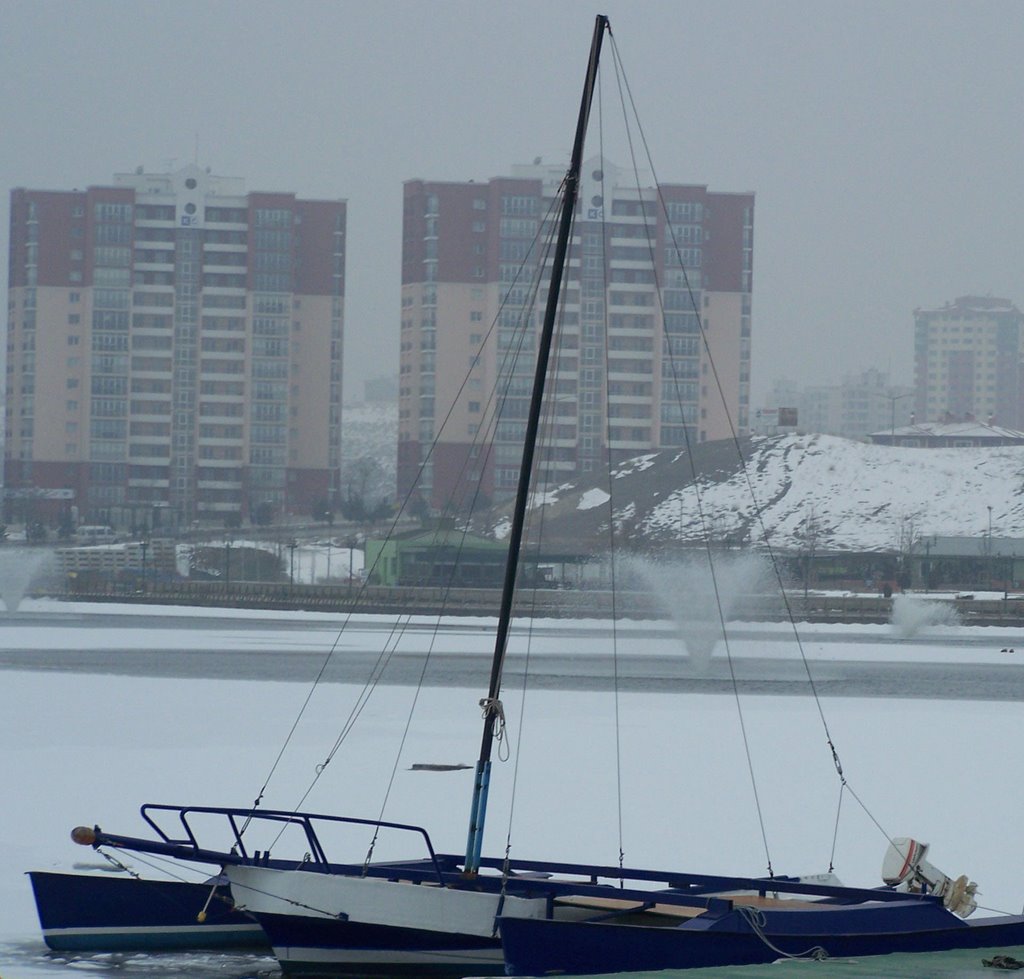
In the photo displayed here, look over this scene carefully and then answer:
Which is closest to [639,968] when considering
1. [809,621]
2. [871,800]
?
[871,800]

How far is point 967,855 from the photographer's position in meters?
21.0

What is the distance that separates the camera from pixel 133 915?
17.3 m

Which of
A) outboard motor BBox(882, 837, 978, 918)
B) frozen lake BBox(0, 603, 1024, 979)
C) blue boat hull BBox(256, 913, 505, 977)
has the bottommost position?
frozen lake BBox(0, 603, 1024, 979)

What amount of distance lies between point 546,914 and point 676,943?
1.43 m

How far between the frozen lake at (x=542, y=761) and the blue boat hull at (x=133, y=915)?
1.13 feet

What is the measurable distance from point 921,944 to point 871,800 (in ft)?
33.1

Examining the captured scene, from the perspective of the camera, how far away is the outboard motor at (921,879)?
17.0m

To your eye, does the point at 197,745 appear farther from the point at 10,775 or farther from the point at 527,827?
the point at 527,827

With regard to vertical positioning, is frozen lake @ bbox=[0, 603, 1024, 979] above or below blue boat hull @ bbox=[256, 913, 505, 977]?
below

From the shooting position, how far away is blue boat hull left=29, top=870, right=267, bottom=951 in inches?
655

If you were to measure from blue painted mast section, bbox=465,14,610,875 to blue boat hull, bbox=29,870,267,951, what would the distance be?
2496mm

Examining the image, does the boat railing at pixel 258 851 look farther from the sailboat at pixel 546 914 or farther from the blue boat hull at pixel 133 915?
the blue boat hull at pixel 133 915

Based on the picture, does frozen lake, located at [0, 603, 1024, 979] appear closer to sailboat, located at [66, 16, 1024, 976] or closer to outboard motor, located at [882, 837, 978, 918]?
sailboat, located at [66, 16, 1024, 976]

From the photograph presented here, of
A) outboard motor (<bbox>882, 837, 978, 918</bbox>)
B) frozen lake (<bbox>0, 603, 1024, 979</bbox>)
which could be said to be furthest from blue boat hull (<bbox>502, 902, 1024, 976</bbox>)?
frozen lake (<bbox>0, 603, 1024, 979</bbox>)
